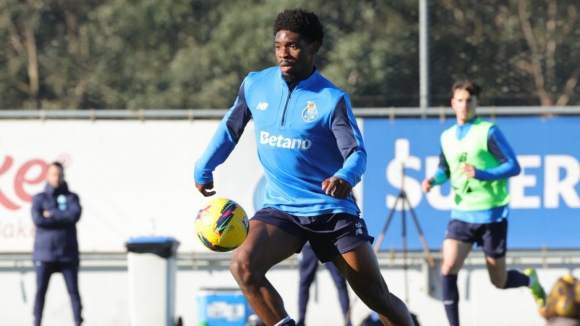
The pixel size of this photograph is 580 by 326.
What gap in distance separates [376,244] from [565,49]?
3.25m

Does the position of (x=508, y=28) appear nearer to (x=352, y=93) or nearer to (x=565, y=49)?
(x=565, y=49)

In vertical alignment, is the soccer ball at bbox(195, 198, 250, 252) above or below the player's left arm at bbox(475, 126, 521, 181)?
below

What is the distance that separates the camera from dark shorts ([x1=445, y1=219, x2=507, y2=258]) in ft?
33.1

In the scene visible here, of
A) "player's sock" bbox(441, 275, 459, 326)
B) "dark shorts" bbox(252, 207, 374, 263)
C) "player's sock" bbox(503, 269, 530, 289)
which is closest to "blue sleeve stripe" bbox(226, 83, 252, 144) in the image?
"dark shorts" bbox(252, 207, 374, 263)

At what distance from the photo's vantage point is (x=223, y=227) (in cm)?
678

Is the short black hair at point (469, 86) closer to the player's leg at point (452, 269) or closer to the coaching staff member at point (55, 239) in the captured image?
the player's leg at point (452, 269)

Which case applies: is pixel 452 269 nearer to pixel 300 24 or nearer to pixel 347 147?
pixel 347 147

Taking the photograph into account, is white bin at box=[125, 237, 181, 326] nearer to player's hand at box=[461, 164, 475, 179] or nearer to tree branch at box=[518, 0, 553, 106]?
player's hand at box=[461, 164, 475, 179]

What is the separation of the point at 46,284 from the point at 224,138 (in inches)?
200

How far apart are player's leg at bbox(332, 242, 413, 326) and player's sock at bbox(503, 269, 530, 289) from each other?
386 cm

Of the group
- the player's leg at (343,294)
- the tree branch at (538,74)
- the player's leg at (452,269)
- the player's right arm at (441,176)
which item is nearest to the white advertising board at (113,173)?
the player's leg at (343,294)

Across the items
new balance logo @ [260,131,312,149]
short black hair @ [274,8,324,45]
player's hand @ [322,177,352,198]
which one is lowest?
player's hand @ [322,177,352,198]

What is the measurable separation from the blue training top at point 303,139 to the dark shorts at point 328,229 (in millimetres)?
42

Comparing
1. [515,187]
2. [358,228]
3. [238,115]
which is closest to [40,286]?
[515,187]
